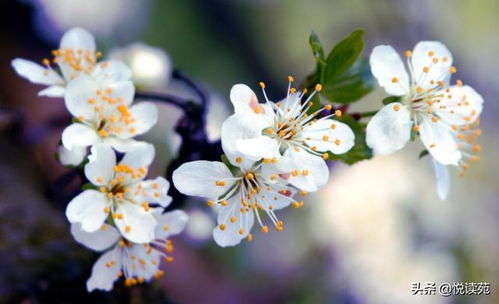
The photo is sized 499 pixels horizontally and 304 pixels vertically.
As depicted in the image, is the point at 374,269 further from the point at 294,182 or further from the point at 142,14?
the point at 142,14

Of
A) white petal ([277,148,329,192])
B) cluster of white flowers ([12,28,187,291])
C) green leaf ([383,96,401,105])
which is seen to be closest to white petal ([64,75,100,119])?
cluster of white flowers ([12,28,187,291])

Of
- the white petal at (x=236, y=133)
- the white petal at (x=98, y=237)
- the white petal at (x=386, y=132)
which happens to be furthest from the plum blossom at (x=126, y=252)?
the white petal at (x=386, y=132)

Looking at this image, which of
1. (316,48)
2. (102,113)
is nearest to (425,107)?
(316,48)

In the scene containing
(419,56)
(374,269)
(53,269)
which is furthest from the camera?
(374,269)

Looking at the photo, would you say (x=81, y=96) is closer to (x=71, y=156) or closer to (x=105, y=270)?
(x=71, y=156)

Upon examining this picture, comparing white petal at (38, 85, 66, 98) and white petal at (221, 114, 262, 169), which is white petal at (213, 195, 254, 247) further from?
white petal at (38, 85, 66, 98)

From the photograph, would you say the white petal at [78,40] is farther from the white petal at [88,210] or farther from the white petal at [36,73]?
the white petal at [88,210]

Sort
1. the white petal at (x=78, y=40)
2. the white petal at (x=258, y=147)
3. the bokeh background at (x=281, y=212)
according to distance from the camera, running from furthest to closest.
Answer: the bokeh background at (x=281, y=212) → the white petal at (x=78, y=40) → the white petal at (x=258, y=147)

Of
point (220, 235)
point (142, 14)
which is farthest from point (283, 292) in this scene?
point (142, 14)
